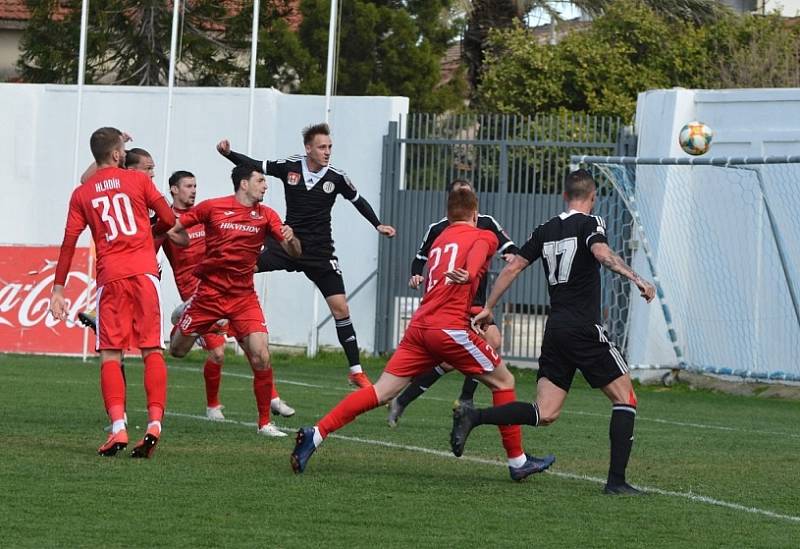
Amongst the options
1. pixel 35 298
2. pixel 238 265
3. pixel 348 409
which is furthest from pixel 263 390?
pixel 35 298

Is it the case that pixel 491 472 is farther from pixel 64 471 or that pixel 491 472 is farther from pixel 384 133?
pixel 384 133

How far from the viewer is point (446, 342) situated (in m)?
8.79

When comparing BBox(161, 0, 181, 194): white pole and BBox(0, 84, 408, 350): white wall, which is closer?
BBox(161, 0, 181, 194): white pole

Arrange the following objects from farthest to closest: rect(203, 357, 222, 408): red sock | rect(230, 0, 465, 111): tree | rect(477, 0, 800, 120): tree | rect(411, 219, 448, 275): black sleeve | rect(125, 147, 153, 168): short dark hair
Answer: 1. rect(230, 0, 465, 111): tree
2. rect(477, 0, 800, 120): tree
3. rect(411, 219, 448, 275): black sleeve
4. rect(203, 357, 222, 408): red sock
5. rect(125, 147, 153, 168): short dark hair

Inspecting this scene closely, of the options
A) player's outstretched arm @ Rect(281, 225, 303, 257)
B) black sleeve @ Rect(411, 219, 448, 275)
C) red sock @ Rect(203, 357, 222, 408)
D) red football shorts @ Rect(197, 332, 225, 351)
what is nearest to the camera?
player's outstretched arm @ Rect(281, 225, 303, 257)

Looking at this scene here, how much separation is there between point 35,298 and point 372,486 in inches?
454

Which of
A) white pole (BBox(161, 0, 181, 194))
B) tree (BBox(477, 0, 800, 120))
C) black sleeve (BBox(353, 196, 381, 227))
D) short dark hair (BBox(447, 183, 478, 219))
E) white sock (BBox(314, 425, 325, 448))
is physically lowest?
white sock (BBox(314, 425, 325, 448))

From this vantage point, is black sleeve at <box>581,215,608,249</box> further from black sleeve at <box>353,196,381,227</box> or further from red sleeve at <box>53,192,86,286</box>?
black sleeve at <box>353,196,381,227</box>

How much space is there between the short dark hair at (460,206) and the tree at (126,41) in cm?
2325

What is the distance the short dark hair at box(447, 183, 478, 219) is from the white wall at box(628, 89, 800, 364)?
1003cm

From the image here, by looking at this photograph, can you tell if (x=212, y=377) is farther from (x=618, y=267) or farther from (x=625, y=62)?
(x=625, y=62)

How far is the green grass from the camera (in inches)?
280

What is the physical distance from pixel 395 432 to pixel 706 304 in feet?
27.6

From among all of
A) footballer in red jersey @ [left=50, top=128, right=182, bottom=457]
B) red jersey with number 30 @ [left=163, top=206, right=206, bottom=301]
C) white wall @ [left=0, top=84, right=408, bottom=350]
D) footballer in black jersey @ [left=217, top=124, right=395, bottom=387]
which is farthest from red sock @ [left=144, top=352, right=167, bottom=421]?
white wall @ [left=0, top=84, right=408, bottom=350]
